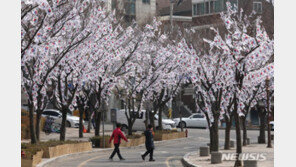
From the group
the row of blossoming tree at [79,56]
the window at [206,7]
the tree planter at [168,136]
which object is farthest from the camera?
the window at [206,7]

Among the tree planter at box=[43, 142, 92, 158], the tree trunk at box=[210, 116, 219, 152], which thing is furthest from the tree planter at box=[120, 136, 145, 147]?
the tree trunk at box=[210, 116, 219, 152]

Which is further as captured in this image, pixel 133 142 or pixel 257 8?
pixel 257 8

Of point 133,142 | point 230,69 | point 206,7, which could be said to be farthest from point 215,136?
point 206,7

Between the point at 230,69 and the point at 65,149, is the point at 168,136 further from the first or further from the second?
the point at 230,69

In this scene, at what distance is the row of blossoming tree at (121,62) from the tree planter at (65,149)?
1.26 metres

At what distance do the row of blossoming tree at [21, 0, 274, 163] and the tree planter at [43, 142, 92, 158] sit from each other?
1258 millimetres

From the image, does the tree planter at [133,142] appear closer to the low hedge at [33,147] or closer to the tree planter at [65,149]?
the tree planter at [65,149]

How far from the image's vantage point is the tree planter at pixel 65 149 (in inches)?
916

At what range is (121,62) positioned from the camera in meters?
36.9

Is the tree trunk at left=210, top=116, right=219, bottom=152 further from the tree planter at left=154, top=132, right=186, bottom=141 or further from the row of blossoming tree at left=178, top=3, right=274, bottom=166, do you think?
the tree planter at left=154, top=132, right=186, bottom=141

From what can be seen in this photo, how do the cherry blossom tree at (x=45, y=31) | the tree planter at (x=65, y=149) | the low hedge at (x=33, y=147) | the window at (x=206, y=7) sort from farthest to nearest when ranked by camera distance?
the window at (x=206, y=7), the tree planter at (x=65, y=149), the low hedge at (x=33, y=147), the cherry blossom tree at (x=45, y=31)

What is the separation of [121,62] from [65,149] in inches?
484

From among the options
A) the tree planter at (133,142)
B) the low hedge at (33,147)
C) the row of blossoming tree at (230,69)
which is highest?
the row of blossoming tree at (230,69)

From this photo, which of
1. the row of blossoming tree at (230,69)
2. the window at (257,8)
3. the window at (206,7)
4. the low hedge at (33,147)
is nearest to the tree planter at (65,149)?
the low hedge at (33,147)
